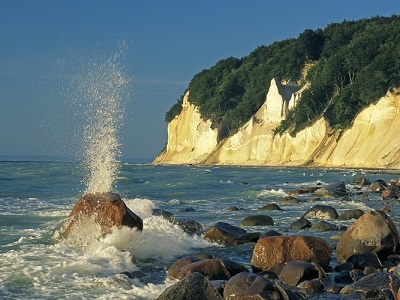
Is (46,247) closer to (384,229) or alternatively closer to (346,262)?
(346,262)

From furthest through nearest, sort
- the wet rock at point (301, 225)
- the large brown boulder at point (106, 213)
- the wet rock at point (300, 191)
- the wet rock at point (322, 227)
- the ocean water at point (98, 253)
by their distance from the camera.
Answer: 1. the wet rock at point (300, 191)
2. the wet rock at point (301, 225)
3. the wet rock at point (322, 227)
4. the large brown boulder at point (106, 213)
5. the ocean water at point (98, 253)

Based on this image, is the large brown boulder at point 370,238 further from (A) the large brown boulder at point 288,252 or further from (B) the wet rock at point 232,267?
(B) the wet rock at point 232,267

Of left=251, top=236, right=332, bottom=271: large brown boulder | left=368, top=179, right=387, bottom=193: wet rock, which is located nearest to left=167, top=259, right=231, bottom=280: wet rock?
left=251, top=236, right=332, bottom=271: large brown boulder

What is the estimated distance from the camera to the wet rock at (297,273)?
9.93 m

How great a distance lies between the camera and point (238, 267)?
10.6 metres

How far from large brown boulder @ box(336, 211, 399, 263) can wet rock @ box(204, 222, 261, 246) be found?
258 cm

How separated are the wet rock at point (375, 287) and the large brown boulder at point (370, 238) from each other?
274cm

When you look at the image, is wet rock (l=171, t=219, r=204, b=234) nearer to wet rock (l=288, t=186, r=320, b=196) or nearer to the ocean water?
the ocean water

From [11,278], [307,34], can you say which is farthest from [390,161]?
[11,278]

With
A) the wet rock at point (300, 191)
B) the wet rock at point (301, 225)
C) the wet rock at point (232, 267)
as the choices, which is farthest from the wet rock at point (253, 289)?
the wet rock at point (300, 191)

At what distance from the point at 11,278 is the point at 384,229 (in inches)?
294

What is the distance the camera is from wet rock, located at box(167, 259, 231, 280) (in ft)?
32.9

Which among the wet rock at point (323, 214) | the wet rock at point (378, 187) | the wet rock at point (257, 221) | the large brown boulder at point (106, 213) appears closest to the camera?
the large brown boulder at point (106, 213)

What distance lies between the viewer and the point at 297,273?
10016mm
